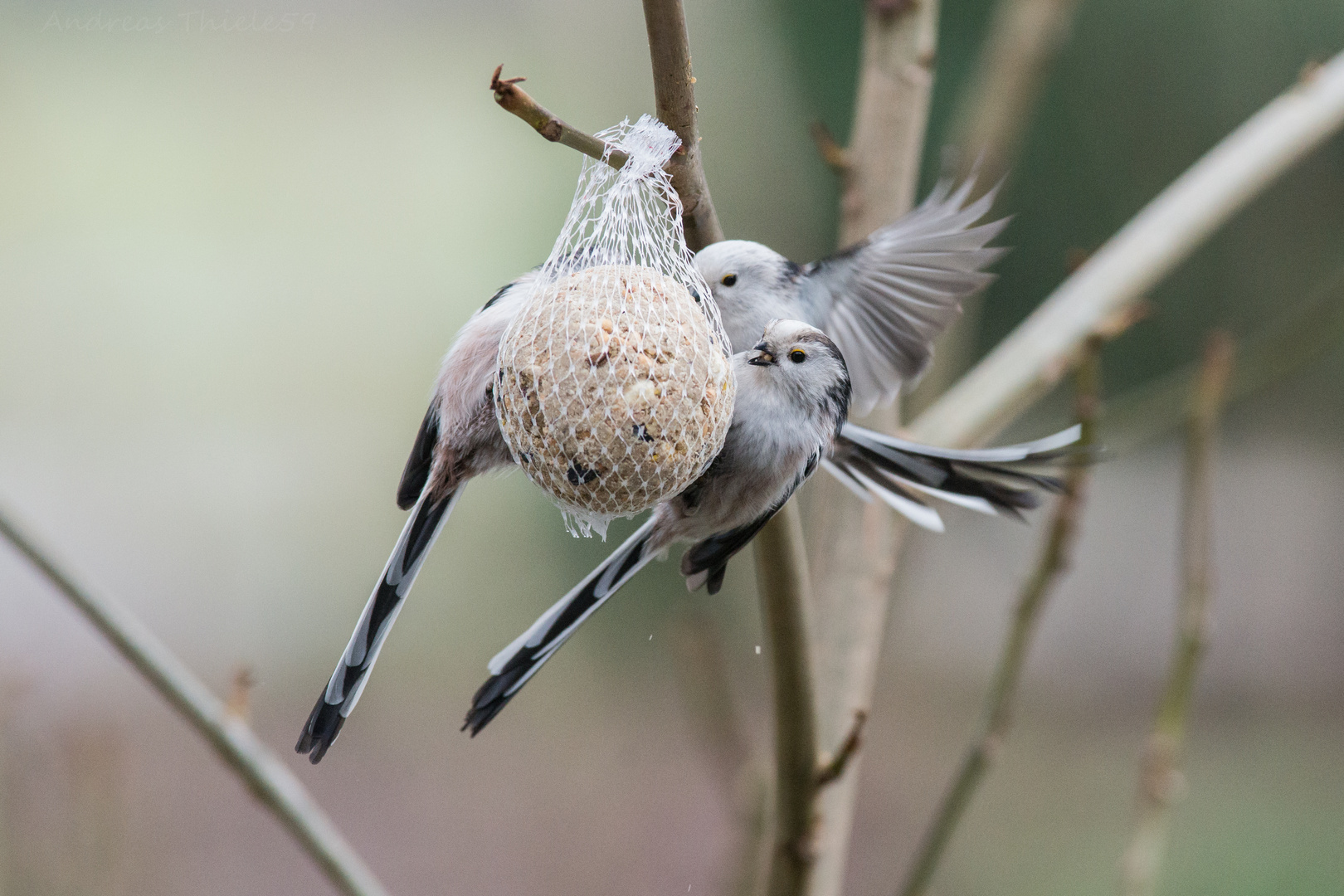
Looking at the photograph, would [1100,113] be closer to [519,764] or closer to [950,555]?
[950,555]

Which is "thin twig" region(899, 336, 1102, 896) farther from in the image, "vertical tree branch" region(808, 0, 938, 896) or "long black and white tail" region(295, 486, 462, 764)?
"long black and white tail" region(295, 486, 462, 764)

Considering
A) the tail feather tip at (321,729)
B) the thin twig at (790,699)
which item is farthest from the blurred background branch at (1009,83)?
the tail feather tip at (321,729)

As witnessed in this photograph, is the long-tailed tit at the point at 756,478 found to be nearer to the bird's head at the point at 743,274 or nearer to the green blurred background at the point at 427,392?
the bird's head at the point at 743,274

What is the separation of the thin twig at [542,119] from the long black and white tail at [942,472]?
48 cm

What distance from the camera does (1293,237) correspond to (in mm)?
4375

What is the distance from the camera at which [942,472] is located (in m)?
1.10

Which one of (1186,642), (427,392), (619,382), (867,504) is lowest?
(427,392)

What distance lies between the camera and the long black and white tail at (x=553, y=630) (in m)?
0.95

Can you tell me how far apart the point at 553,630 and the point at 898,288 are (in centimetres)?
60

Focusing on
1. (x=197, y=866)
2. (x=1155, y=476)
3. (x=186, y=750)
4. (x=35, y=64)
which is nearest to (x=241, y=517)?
(x=186, y=750)

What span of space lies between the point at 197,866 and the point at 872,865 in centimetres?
245

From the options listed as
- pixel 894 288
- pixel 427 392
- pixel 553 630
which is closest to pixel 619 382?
pixel 553 630

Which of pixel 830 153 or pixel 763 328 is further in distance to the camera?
pixel 830 153

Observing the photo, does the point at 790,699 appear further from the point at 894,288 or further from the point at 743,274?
the point at 894,288
